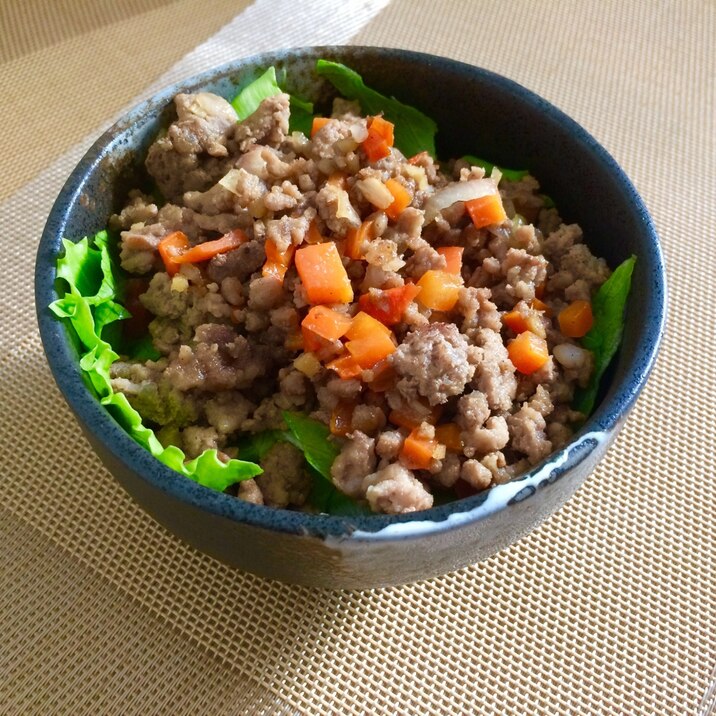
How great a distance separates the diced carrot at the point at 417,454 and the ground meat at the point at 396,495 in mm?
43

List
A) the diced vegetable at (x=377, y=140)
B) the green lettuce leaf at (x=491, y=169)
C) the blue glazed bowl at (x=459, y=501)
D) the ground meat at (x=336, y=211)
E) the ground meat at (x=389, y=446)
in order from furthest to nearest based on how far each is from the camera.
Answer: the green lettuce leaf at (x=491, y=169) < the diced vegetable at (x=377, y=140) < the ground meat at (x=336, y=211) < the ground meat at (x=389, y=446) < the blue glazed bowl at (x=459, y=501)

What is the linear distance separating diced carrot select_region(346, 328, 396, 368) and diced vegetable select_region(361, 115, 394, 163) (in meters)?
0.51

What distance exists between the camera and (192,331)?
1639 millimetres

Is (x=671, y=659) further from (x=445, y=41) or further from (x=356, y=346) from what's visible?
(x=445, y=41)

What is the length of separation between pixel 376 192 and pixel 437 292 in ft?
0.91

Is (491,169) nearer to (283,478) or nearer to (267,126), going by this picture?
(267,126)

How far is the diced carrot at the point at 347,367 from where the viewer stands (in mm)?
1473

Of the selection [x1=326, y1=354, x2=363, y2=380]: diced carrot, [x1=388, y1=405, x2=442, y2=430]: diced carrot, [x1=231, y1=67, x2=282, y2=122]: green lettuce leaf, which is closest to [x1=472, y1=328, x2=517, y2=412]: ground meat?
[x1=388, y1=405, x2=442, y2=430]: diced carrot

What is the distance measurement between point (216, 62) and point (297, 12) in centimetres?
47

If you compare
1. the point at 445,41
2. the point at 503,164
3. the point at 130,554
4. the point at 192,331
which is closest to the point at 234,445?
the point at 192,331

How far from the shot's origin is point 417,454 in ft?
4.60

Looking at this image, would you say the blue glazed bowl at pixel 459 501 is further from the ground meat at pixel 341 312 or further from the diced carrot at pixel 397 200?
the diced carrot at pixel 397 200

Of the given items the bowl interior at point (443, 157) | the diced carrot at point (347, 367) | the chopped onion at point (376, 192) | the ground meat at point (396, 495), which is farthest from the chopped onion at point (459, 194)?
the ground meat at point (396, 495)

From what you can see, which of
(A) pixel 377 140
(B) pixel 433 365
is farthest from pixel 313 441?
(A) pixel 377 140
